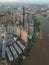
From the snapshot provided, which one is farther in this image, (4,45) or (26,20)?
(26,20)

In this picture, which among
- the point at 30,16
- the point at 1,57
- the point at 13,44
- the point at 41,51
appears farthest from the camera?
the point at 30,16

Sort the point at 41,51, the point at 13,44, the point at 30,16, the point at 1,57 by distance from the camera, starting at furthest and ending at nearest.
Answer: the point at 30,16 → the point at 41,51 → the point at 13,44 → the point at 1,57

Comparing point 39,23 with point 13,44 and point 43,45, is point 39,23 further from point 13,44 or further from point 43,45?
point 13,44

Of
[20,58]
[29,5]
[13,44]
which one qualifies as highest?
[29,5]

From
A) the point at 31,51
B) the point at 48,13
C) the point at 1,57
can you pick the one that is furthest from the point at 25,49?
the point at 48,13

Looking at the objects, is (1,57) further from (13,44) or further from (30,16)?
(30,16)

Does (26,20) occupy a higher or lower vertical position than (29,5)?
lower
